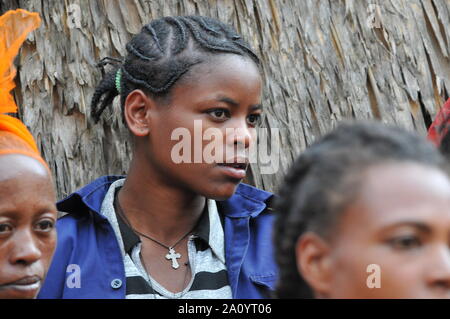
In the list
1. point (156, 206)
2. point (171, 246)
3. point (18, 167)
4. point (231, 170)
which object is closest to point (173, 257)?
point (171, 246)

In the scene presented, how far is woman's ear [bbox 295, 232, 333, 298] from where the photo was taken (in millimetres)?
1442

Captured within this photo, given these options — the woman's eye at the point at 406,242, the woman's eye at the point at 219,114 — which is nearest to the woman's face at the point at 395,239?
the woman's eye at the point at 406,242

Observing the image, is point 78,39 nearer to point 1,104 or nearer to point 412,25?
point 1,104

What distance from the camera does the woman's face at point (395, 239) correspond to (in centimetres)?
134

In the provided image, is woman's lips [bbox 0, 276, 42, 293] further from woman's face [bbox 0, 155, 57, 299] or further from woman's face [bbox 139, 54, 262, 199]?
woman's face [bbox 139, 54, 262, 199]

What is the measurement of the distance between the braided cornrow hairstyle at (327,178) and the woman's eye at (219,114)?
2.96 feet

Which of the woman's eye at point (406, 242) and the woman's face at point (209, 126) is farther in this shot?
the woman's face at point (209, 126)

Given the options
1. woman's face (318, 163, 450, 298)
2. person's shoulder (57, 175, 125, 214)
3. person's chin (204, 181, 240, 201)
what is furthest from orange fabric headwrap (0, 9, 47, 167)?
→ woman's face (318, 163, 450, 298)

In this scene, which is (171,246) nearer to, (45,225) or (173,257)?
(173,257)

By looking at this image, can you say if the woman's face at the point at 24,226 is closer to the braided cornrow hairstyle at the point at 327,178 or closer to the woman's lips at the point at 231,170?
the woman's lips at the point at 231,170

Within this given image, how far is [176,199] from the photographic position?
259cm
